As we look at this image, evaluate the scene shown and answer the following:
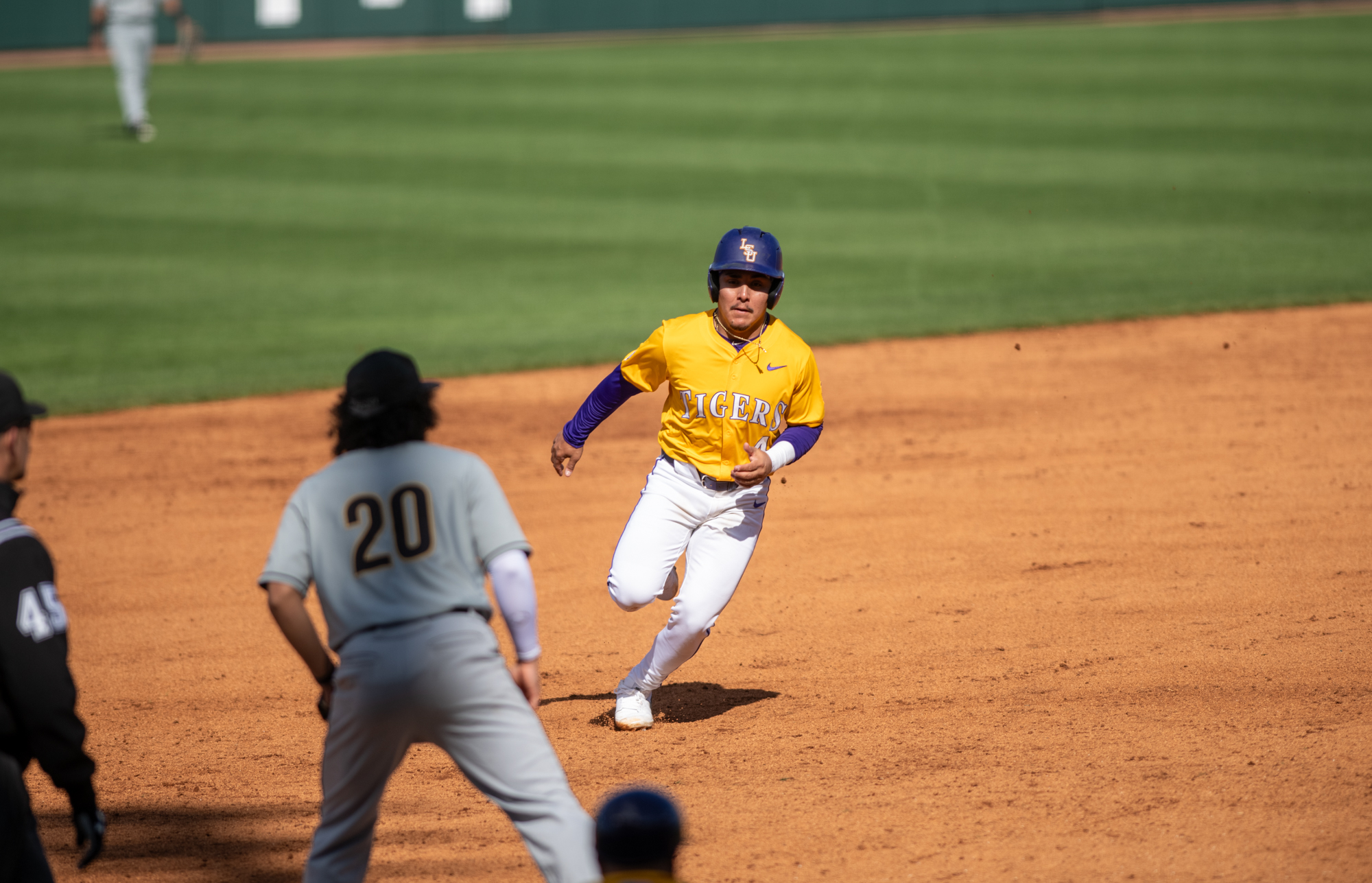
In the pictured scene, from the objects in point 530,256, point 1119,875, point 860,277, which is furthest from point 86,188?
point 1119,875

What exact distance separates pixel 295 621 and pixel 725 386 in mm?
2466

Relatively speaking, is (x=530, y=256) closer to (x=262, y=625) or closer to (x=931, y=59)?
(x=262, y=625)

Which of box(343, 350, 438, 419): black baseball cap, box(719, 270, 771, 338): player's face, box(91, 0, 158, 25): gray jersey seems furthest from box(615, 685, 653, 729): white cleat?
box(91, 0, 158, 25): gray jersey

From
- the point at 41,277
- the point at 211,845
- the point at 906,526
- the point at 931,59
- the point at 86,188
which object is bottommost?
the point at 211,845

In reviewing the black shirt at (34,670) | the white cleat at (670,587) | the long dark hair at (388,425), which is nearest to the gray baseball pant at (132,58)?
the white cleat at (670,587)

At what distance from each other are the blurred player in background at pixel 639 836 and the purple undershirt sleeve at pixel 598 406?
3.27 metres

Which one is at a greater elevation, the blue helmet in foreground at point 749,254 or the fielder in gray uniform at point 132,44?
the fielder in gray uniform at point 132,44

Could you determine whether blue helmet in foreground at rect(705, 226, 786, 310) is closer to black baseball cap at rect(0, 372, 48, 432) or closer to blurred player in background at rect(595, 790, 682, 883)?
black baseball cap at rect(0, 372, 48, 432)

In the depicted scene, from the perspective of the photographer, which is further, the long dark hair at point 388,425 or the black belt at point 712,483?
the black belt at point 712,483

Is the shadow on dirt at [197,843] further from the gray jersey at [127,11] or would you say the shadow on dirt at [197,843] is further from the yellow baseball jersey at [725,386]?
the gray jersey at [127,11]

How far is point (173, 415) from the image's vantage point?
36.5ft

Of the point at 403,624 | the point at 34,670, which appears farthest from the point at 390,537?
the point at 34,670

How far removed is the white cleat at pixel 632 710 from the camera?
5699 mm

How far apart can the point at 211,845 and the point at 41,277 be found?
12.4m
